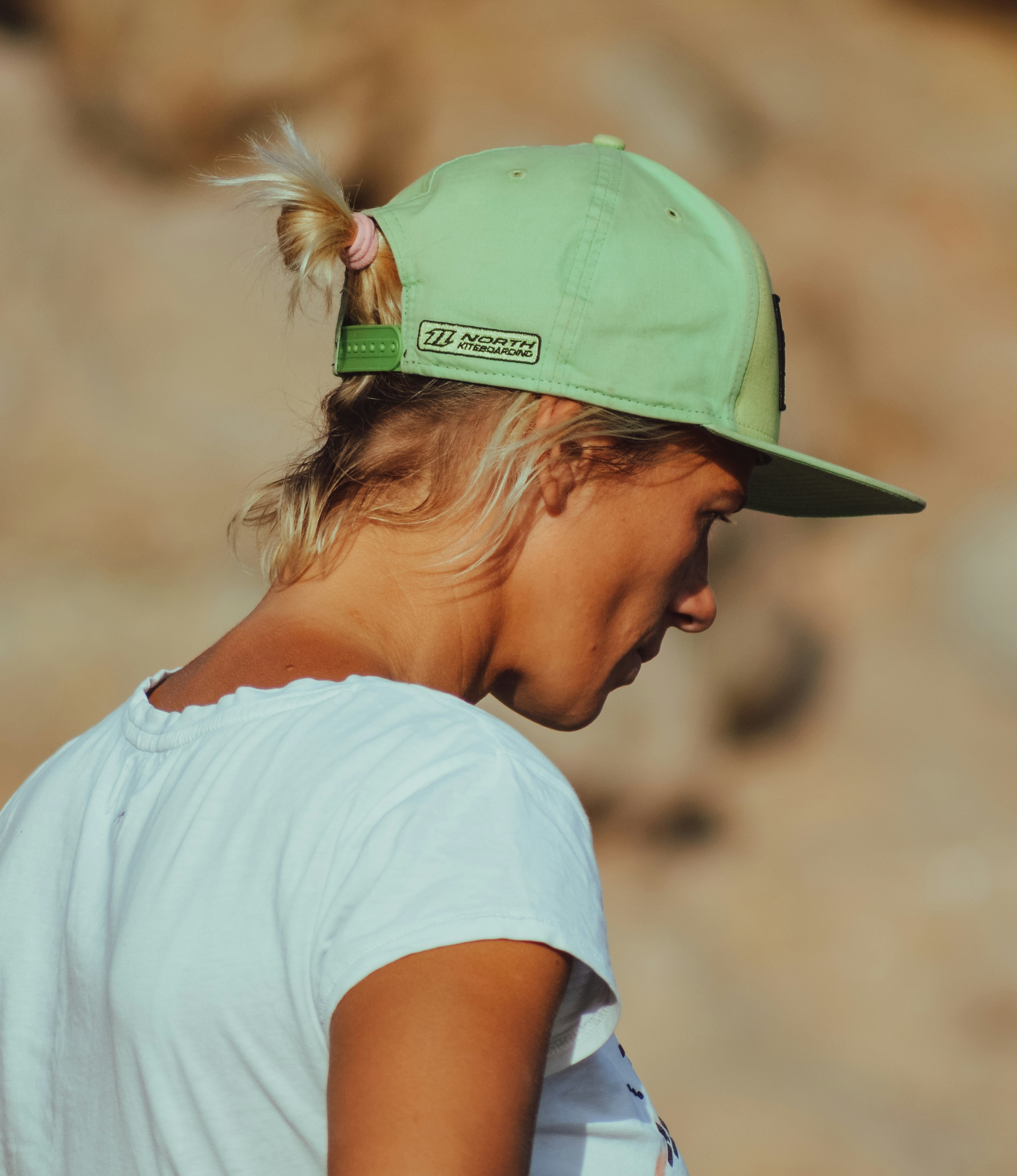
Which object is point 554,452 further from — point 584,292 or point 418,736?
point 418,736

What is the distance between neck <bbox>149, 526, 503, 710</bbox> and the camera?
651 mm

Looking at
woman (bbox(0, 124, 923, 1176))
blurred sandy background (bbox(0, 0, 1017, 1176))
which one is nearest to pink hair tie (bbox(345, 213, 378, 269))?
woman (bbox(0, 124, 923, 1176))

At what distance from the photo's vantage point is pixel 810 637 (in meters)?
2.31

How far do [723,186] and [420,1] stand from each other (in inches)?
29.1

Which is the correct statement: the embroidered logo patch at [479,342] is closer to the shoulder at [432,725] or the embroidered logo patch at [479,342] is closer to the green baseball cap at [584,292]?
the green baseball cap at [584,292]

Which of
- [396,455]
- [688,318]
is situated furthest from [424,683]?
[688,318]

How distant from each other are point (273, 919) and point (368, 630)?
0.23 metres

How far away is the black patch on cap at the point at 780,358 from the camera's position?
862 mm

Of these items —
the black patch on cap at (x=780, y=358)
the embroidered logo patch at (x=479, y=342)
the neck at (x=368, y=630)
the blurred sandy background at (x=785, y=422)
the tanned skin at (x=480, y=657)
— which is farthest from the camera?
the blurred sandy background at (x=785, y=422)

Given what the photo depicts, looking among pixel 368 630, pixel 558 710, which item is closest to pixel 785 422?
pixel 558 710

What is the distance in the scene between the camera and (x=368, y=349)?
2.69 feet

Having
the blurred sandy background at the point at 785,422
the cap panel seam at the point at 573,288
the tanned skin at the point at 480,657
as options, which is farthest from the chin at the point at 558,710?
the blurred sandy background at the point at 785,422

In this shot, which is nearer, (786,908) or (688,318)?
(688,318)

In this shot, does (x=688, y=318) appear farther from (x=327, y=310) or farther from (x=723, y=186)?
(x=723, y=186)
